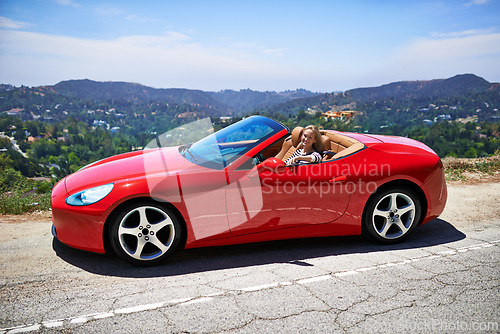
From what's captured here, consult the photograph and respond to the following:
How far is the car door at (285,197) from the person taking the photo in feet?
11.2

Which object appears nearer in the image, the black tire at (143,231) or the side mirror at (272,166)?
the black tire at (143,231)

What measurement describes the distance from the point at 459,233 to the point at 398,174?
1412 millimetres

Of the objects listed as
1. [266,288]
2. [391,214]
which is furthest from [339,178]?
[266,288]

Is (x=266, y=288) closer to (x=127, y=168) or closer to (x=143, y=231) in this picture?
(x=143, y=231)

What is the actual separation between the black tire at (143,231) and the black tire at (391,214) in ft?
6.87

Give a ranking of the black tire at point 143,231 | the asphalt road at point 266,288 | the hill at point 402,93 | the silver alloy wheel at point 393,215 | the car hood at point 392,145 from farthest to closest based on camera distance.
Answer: the hill at point 402,93
the car hood at point 392,145
the silver alloy wheel at point 393,215
the black tire at point 143,231
the asphalt road at point 266,288

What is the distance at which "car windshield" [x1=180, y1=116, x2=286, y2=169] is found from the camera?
3.63 meters

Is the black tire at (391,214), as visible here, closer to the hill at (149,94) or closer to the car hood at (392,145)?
the car hood at (392,145)

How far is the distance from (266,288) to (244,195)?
0.91 m

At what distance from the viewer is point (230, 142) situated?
A: 4074 mm

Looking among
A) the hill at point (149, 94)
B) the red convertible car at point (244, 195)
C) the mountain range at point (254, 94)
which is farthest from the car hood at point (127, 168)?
the hill at point (149, 94)

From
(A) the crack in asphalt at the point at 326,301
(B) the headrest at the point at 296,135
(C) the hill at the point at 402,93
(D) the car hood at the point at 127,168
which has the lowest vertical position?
(A) the crack in asphalt at the point at 326,301

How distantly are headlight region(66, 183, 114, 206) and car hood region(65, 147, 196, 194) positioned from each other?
71mm

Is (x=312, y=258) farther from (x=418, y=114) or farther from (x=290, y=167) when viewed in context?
(x=418, y=114)
